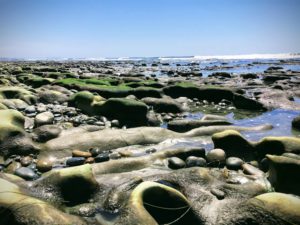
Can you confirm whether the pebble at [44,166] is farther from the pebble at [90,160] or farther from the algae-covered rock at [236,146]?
the algae-covered rock at [236,146]

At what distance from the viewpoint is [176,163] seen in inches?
231

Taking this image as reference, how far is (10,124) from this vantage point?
6574 mm

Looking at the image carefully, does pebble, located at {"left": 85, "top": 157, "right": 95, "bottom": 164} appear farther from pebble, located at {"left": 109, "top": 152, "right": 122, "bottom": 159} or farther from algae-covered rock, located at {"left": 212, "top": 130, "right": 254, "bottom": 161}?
algae-covered rock, located at {"left": 212, "top": 130, "right": 254, "bottom": 161}

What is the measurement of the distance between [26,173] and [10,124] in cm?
187

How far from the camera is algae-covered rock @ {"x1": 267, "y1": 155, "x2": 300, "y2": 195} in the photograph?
4574 mm

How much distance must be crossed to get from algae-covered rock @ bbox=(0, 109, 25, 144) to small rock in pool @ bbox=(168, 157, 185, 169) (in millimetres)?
3314

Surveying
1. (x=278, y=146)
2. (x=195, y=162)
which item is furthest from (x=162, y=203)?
(x=278, y=146)

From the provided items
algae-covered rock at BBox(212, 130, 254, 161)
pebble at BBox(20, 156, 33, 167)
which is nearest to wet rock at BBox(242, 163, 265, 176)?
algae-covered rock at BBox(212, 130, 254, 161)

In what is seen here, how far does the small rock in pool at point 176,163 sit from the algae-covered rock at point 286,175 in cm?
173

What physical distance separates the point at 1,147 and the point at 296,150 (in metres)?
5.97

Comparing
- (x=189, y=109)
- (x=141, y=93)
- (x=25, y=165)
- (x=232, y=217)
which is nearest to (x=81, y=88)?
(x=141, y=93)

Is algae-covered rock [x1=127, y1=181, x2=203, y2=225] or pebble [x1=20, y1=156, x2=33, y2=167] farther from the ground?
algae-covered rock [x1=127, y1=181, x2=203, y2=225]

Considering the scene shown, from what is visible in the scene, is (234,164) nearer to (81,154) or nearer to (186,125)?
(81,154)

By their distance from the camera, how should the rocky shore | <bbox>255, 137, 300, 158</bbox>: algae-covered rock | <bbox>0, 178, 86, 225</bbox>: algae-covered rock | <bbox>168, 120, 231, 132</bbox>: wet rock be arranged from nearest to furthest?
<bbox>0, 178, 86, 225</bbox>: algae-covered rock → the rocky shore → <bbox>255, 137, 300, 158</bbox>: algae-covered rock → <bbox>168, 120, 231, 132</bbox>: wet rock
